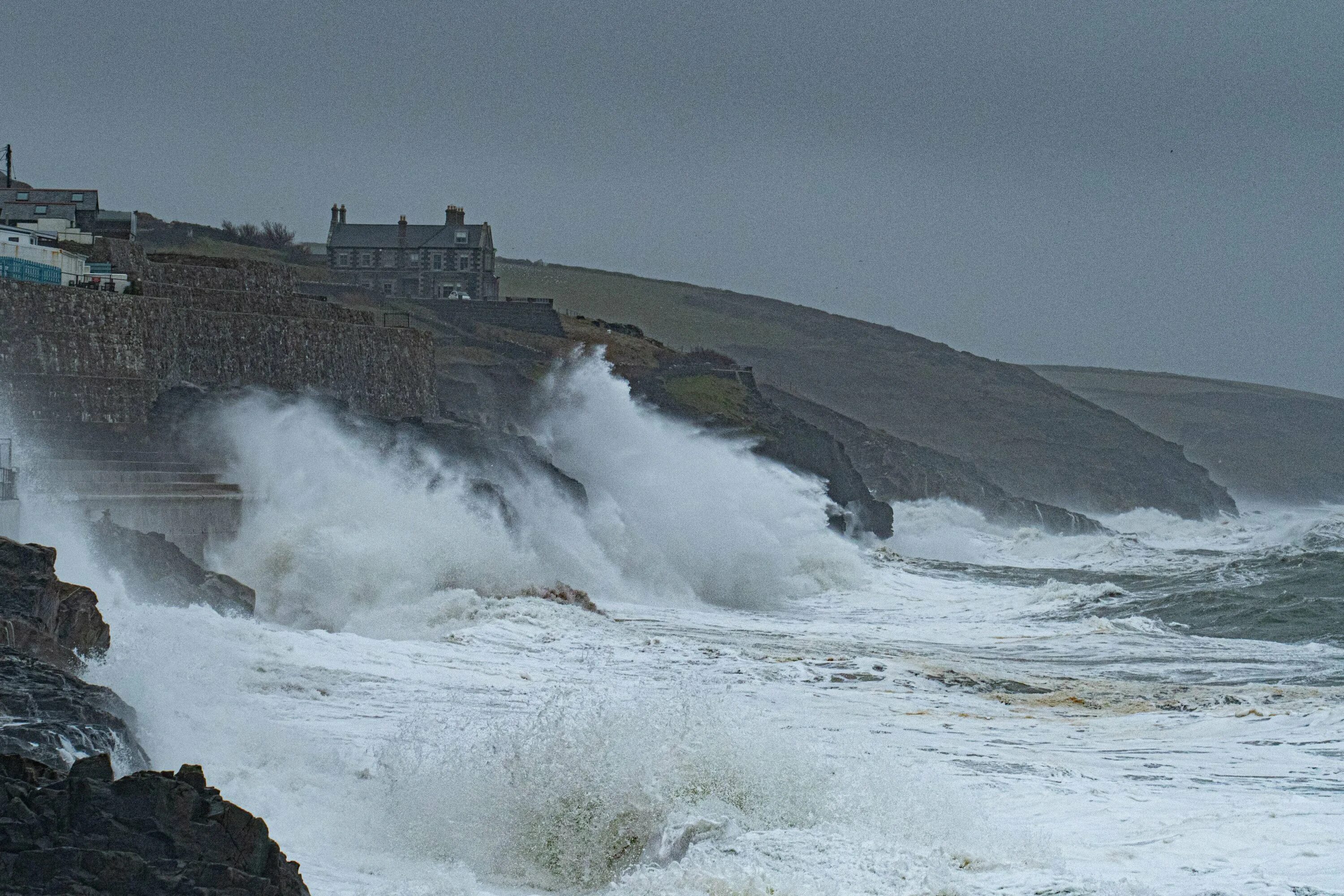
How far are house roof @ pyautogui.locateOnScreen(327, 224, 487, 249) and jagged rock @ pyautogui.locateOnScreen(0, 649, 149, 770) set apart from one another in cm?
5011

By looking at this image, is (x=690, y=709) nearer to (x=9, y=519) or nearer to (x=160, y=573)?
(x=9, y=519)

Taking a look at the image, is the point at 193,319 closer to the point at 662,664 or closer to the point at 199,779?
the point at 662,664

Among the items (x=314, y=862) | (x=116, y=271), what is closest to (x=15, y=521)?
(x=314, y=862)

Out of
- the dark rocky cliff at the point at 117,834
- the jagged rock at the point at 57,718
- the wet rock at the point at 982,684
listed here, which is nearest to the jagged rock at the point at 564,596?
the wet rock at the point at 982,684

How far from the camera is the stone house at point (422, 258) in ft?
187

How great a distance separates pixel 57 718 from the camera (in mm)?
7293

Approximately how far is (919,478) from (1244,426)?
6243 centimetres

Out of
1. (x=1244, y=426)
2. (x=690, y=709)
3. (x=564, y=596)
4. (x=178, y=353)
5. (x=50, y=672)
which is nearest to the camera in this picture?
(x=50, y=672)

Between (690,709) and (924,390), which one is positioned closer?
(690,709)

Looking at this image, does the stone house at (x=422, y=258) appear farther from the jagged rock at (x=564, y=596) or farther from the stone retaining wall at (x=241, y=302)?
the jagged rock at (x=564, y=596)

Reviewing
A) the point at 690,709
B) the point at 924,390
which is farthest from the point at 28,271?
the point at 924,390

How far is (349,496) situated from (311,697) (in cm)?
980

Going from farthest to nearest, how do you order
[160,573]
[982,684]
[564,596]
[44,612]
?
1. [564,596]
2. [160,573]
3. [982,684]
4. [44,612]

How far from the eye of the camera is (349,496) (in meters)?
20.6
